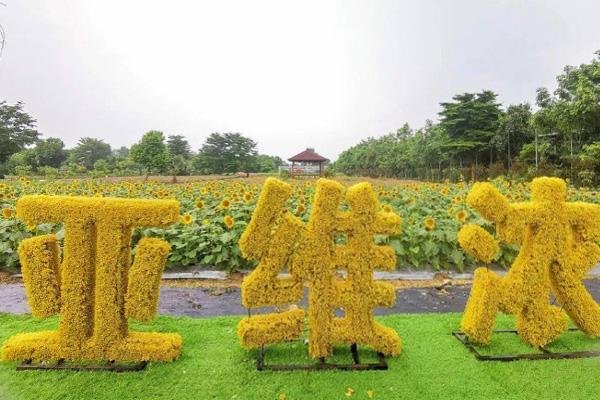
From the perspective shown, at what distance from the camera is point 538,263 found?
3426 millimetres

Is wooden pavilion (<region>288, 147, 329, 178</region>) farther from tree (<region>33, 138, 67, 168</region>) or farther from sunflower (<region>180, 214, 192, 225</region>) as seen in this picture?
sunflower (<region>180, 214, 192, 225</region>)

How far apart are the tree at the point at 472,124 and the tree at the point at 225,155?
66.7 feet

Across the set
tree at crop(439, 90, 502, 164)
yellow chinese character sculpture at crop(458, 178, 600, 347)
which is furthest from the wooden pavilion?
yellow chinese character sculpture at crop(458, 178, 600, 347)

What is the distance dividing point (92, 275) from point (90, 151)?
62116mm

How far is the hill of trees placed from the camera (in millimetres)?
21250

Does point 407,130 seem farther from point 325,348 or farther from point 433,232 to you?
point 325,348

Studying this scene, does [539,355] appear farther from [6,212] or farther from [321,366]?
[6,212]

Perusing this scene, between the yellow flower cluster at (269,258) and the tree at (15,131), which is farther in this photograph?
the tree at (15,131)

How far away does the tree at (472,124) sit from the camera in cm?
3361

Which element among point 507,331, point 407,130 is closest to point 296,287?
point 507,331

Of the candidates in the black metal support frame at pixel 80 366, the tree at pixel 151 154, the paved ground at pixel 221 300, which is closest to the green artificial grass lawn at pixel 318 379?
the black metal support frame at pixel 80 366

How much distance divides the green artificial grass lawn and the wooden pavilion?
32.5 meters

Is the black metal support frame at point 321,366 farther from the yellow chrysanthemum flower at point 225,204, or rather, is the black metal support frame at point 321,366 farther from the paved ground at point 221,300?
the yellow chrysanthemum flower at point 225,204

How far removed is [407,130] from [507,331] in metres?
53.3
